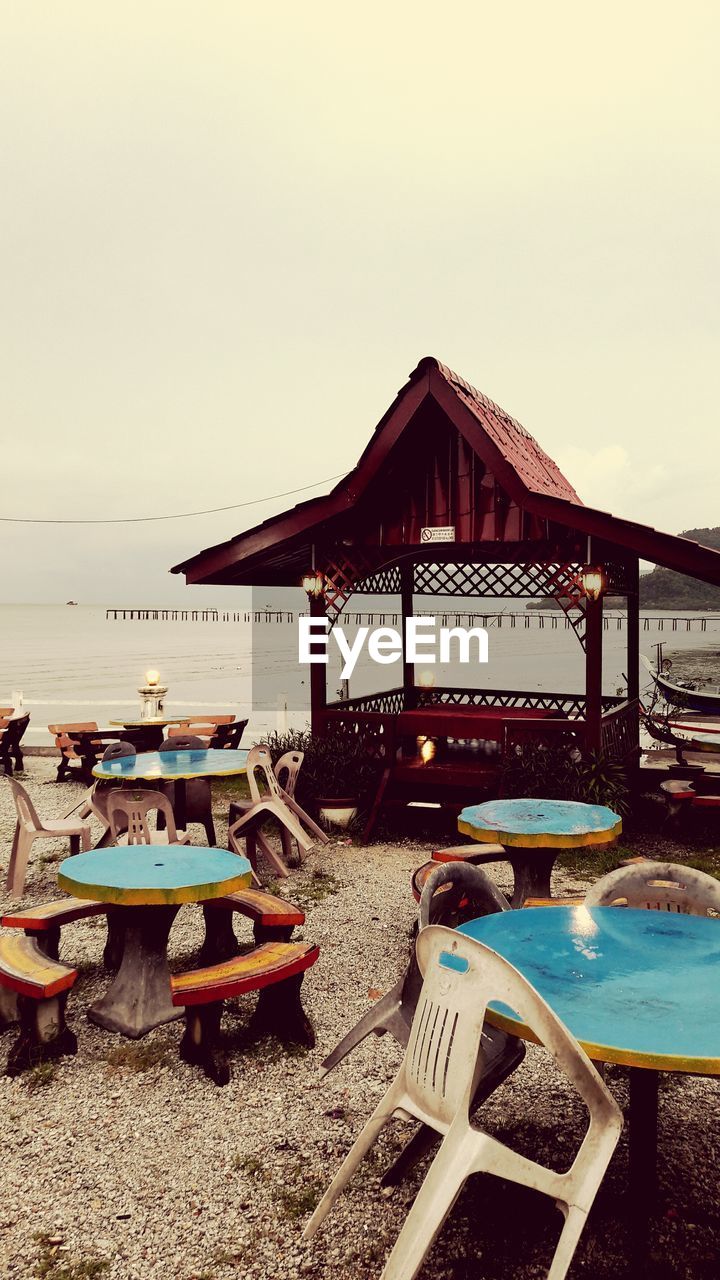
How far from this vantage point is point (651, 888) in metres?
3.52

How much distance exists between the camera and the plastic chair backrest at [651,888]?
3.45 m

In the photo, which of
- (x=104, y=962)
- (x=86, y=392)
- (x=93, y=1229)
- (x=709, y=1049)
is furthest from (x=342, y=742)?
(x=86, y=392)

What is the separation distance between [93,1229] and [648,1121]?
6.32ft

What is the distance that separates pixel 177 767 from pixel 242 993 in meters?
3.55

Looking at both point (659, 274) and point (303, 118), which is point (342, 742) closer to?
point (303, 118)

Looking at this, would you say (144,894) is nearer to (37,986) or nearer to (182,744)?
(37,986)

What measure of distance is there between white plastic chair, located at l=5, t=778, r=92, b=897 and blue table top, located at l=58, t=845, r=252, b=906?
187 centimetres

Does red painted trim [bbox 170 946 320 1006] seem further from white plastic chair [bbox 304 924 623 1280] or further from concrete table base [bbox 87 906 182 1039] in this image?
white plastic chair [bbox 304 924 623 1280]

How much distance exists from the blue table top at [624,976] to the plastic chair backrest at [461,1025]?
126 millimetres

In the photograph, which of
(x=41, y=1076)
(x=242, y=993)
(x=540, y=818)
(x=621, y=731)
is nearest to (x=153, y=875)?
(x=242, y=993)

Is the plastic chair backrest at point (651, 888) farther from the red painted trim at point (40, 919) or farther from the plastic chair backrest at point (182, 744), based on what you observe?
the plastic chair backrest at point (182, 744)

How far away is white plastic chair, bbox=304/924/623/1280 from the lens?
207cm

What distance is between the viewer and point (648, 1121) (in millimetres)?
2721

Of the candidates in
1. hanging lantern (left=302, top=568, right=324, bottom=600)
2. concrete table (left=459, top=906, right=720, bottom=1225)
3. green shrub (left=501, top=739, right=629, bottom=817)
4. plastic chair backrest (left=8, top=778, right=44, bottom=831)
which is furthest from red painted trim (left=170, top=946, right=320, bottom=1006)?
hanging lantern (left=302, top=568, right=324, bottom=600)
